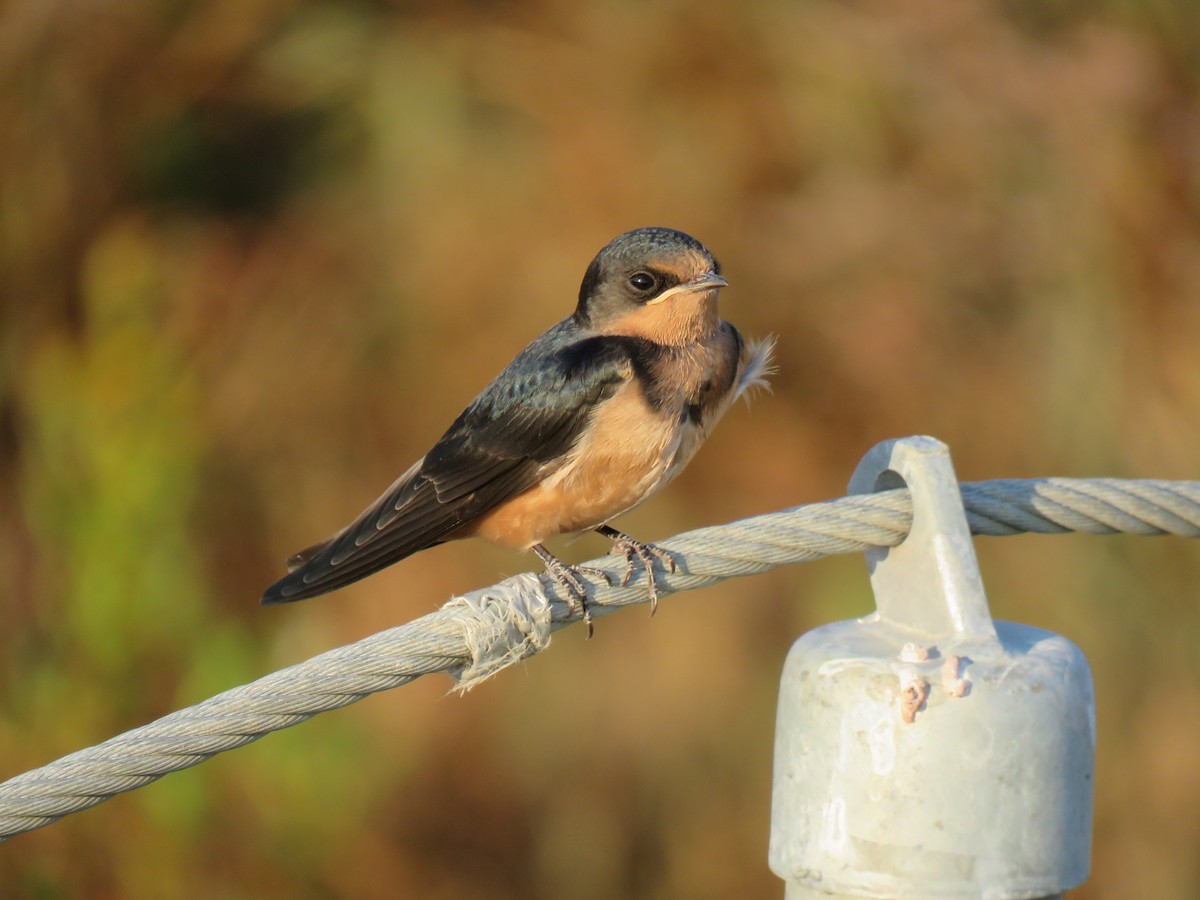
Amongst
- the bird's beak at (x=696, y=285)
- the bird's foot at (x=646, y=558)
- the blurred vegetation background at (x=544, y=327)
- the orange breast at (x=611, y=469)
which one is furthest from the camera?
the blurred vegetation background at (x=544, y=327)

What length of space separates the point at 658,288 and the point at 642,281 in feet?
0.12

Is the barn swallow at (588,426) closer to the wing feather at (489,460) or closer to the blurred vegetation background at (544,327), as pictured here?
the wing feather at (489,460)

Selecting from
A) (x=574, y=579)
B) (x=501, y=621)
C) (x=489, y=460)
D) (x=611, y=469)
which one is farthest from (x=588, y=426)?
(x=501, y=621)

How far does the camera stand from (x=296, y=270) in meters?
5.55

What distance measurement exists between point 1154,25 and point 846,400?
1819 mm

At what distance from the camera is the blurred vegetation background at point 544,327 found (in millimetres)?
4762

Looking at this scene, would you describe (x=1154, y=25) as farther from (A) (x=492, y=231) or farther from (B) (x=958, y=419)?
(A) (x=492, y=231)

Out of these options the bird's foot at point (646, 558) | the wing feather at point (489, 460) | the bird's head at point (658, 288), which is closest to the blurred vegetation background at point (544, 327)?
the wing feather at point (489, 460)

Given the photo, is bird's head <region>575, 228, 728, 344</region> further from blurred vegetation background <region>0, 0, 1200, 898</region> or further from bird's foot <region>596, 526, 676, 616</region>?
blurred vegetation background <region>0, 0, 1200, 898</region>

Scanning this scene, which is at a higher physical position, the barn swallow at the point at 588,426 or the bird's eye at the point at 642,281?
the bird's eye at the point at 642,281

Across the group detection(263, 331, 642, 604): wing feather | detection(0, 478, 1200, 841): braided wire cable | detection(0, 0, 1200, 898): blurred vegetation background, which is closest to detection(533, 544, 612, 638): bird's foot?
detection(0, 478, 1200, 841): braided wire cable

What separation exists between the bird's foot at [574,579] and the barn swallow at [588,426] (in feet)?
0.14

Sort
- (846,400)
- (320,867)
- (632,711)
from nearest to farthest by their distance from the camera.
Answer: (320,867), (632,711), (846,400)

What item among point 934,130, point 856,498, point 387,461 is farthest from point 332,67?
point 856,498
